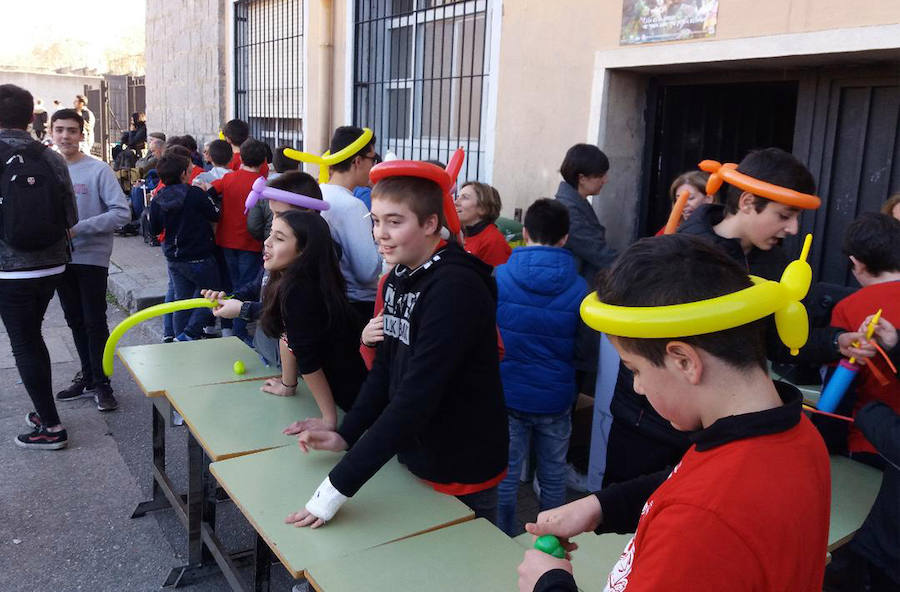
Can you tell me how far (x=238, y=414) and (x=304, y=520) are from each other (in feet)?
3.09

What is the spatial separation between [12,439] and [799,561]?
4.63 m

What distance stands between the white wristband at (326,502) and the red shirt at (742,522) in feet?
3.55

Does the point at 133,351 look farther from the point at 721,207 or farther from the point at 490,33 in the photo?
the point at 490,33

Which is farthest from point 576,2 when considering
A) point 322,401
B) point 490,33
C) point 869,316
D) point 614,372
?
point 322,401

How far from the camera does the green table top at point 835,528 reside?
1882mm

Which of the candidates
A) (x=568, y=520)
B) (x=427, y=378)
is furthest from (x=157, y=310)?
(x=568, y=520)

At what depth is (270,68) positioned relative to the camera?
9789mm

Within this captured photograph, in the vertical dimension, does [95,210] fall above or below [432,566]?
above

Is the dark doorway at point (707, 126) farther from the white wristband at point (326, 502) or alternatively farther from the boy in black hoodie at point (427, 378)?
the white wristband at point (326, 502)

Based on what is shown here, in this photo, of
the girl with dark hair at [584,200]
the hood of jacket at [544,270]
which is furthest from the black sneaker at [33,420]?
the girl with dark hair at [584,200]

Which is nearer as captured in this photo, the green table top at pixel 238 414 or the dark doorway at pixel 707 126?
the green table top at pixel 238 414

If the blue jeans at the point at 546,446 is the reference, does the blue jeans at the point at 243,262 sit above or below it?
above

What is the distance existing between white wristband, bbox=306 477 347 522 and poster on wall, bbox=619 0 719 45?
3.44m

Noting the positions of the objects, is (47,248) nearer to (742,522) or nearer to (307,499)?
(307,499)
